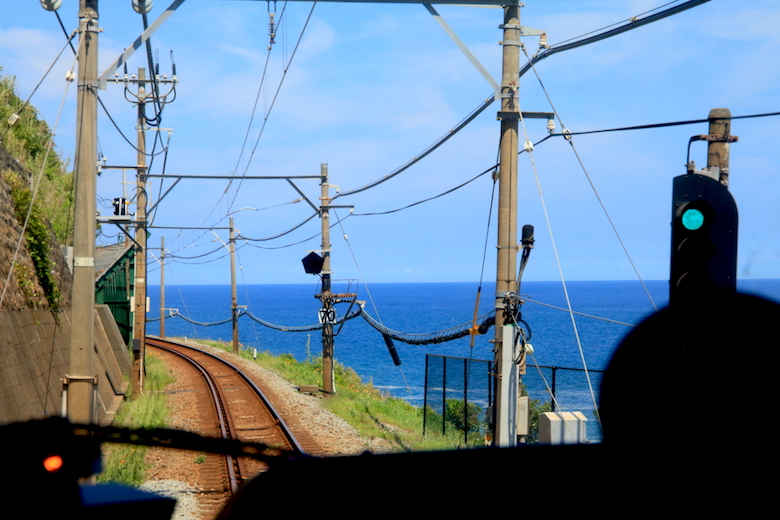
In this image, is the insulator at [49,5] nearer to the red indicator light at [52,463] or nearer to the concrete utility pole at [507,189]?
the concrete utility pole at [507,189]

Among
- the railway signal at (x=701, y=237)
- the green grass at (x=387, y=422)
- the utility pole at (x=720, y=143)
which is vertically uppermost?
the utility pole at (x=720, y=143)

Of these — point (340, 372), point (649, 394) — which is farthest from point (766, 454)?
point (340, 372)

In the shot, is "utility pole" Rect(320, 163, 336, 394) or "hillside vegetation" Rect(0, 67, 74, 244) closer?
"utility pole" Rect(320, 163, 336, 394)

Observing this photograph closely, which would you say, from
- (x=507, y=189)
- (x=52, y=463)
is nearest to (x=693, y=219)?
(x=52, y=463)

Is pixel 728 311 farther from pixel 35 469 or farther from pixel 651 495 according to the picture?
pixel 35 469

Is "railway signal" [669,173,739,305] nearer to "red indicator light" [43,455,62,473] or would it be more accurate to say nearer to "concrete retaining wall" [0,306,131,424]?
"red indicator light" [43,455,62,473]

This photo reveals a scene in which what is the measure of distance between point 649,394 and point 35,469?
8.97 feet

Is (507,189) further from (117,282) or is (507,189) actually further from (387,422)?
(117,282)

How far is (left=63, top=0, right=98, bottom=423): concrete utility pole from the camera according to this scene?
27.7 ft

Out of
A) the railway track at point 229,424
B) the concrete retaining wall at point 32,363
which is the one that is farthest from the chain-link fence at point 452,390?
the concrete retaining wall at point 32,363

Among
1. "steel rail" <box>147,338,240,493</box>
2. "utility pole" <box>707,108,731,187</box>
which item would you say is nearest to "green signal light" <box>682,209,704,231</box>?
"utility pole" <box>707,108,731,187</box>

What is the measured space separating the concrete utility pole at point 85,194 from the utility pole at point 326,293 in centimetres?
1341

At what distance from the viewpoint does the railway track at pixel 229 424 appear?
10526 mm

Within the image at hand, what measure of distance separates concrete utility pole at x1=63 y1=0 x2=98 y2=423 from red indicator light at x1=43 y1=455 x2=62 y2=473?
720 centimetres
